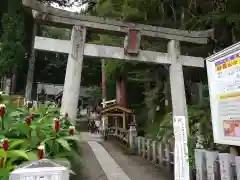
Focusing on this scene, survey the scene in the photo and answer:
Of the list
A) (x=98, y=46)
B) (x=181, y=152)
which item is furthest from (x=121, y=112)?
(x=181, y=152)

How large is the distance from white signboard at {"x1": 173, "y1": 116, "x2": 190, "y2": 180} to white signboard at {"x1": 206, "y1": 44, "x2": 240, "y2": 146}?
79cm

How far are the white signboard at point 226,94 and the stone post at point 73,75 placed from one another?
4.13 meters

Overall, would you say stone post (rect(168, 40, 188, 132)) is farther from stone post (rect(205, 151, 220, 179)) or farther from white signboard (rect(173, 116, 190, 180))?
white signboard (rect(173, 116, 190, 180))

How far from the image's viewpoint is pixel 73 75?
7.00 metres

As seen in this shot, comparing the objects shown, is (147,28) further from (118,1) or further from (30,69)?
(30,69)

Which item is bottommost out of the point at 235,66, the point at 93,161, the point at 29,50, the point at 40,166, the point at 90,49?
the point at 93,161

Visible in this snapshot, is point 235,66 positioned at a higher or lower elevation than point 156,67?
lower

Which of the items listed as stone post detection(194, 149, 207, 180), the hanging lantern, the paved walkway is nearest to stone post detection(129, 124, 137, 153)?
the paved walkway

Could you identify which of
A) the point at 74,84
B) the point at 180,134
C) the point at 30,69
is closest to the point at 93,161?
the point at 74,84

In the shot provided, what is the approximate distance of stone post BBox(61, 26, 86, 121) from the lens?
683cm

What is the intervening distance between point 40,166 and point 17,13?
62.1 feet

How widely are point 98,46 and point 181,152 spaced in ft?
15.8

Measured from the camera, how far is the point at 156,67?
39.0ft

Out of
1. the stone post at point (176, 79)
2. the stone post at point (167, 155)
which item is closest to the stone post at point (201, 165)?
the stone post at point (167, 155)
